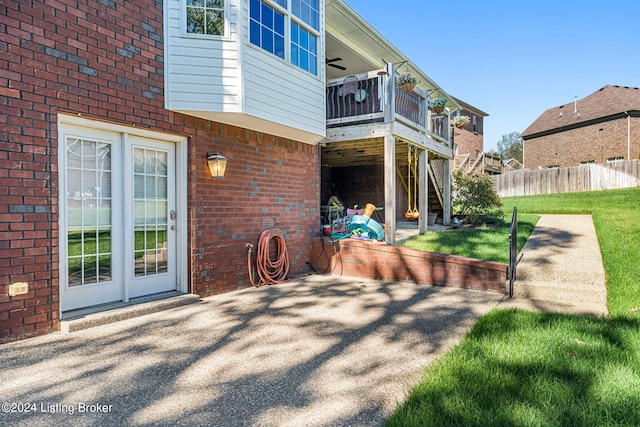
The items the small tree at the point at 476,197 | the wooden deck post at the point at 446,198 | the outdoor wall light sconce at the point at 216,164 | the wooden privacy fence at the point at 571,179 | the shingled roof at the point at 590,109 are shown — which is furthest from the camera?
the shingled roof at the point at 590,109

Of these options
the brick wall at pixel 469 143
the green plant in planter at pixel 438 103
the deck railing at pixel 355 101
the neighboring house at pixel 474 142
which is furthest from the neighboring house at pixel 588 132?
the deck railing at pixel 355 101

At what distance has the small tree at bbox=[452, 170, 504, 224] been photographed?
1117cm

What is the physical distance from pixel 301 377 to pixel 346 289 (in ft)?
10.6

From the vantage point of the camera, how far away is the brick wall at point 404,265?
230 inches

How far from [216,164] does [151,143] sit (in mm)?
884

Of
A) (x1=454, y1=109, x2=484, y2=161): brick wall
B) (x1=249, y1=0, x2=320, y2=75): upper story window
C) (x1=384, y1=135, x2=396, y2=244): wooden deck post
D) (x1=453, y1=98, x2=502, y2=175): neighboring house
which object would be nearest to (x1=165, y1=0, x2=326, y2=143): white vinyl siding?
(x1=249, y1=0, x2=320, y2=75): upper story window

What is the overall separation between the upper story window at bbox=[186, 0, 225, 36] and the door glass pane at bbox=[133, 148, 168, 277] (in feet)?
5.78

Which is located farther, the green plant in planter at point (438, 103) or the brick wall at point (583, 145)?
the brick wall at point (583, 145)

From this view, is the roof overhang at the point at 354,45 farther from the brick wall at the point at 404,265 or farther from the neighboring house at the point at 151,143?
the brick wall at the point at 404,265

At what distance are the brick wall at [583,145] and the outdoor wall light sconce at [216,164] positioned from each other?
26909mm

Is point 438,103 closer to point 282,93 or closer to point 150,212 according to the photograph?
point 282,93

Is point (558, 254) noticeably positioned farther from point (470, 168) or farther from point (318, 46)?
point (470, 168)

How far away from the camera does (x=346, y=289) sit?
6090mm

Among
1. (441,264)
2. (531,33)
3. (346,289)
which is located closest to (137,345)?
(346,289)
